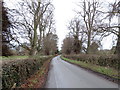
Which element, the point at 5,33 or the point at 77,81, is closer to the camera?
the point at 77,81

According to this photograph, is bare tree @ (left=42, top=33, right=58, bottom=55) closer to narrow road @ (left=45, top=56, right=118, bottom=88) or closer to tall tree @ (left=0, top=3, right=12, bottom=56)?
tall tree @ (left=0, top=3, right=12, bottom=56)

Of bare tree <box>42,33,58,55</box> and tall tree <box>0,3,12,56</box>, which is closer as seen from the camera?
tall tree <box>0,3,12,56</box>

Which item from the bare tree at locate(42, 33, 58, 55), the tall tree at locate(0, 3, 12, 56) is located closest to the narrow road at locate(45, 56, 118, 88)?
the tall tree at locate(0, 3, 12, 56)

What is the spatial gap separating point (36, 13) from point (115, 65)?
10.2 meters

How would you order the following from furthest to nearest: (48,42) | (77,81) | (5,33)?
(48,42) → (5,33) → (77,81)

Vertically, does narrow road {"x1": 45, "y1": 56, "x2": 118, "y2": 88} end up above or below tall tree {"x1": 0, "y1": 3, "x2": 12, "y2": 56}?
below

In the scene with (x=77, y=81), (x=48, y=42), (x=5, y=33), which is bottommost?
(x=77, y=81)

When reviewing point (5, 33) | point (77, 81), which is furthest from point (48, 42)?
point (77, 81)

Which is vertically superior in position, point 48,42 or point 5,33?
point 48,42

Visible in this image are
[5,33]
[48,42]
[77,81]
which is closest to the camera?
[77,81]

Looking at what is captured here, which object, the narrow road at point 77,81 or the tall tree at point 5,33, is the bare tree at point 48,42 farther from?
the narrow road at point 77,81

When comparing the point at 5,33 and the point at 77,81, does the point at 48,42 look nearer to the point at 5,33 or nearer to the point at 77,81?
the point at 5,33

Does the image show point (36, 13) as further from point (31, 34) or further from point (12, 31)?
point (12, 31)

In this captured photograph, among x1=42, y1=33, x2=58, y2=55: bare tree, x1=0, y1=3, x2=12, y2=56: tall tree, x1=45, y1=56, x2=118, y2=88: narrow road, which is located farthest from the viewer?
x1=42, y1=33, x2=58, y2=55: bare tree
